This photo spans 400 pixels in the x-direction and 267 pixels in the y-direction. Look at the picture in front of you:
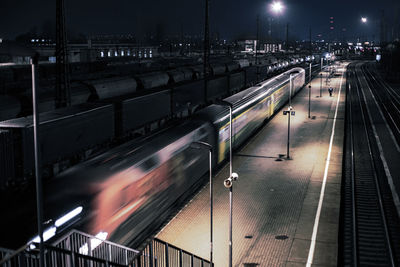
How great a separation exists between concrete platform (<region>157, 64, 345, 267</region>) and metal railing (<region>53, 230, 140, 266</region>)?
435 cm

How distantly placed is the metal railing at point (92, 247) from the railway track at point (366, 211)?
7828 mm

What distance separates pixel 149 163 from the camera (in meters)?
12.9

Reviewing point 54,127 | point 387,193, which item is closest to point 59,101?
point 54,127

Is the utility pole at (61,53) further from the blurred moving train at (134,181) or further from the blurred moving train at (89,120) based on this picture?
the blurred moving train at (134,181)

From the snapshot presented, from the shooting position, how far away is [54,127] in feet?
46.6

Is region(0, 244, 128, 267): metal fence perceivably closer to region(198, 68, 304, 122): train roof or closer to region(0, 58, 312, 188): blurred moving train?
region(0, 58, 312, 188): blurred moving train

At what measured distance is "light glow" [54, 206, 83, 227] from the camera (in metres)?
8.88

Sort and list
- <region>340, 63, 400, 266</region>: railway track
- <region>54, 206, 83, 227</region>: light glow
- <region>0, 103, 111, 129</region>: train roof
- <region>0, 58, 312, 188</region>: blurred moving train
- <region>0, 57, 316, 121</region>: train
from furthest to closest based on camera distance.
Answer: <region>0, 57, 316, 121</region>: train < <region>340, 63, 400, 266</region>: railway track < <region>0, 103, 111, 129</region>: train roof < <region>0, 58, 312, 188</region>: blurred moving train < <region>54, 206, 83, 227</region>: light glow

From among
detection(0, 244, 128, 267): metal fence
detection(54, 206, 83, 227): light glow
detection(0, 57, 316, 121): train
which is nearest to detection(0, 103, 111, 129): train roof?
detection(0, 57, 316, 121): train

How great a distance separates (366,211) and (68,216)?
13.5m

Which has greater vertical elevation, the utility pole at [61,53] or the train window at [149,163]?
the utility pole at [61,53]

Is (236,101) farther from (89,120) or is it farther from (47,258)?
(47,258)

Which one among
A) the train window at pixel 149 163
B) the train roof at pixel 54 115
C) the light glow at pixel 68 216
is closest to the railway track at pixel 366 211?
the train window at pixel 149 163

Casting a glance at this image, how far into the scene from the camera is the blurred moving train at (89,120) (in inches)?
495
